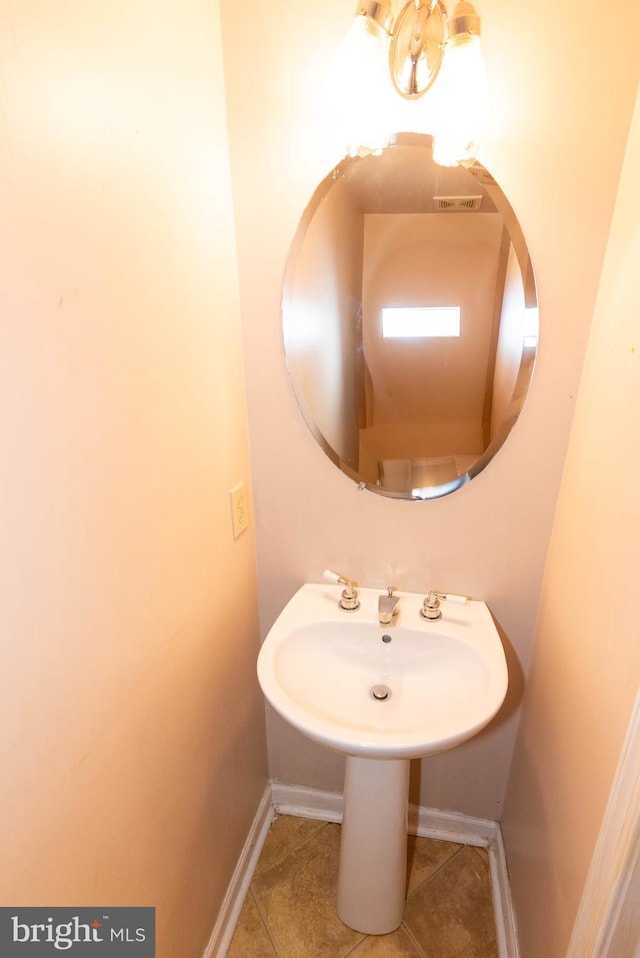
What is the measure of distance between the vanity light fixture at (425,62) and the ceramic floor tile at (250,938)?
73.6 inches

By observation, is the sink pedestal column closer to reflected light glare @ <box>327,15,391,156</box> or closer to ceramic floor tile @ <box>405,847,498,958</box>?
ceramic floor tile @ <box>405,847,498,958</box>

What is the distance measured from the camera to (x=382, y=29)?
2.63ft

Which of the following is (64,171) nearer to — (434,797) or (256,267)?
(256,267)

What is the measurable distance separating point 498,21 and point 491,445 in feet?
2.50

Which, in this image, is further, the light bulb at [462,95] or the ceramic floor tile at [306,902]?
the ceramic floor tile at [306,902]

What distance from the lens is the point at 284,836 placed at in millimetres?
1471

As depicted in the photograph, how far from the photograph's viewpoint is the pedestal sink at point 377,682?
3.34 feet

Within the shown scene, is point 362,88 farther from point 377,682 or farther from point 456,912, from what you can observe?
point 456,912

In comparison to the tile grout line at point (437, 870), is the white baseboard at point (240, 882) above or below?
above

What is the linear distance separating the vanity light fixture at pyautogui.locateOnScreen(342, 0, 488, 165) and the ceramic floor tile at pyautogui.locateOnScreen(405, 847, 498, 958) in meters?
1.81

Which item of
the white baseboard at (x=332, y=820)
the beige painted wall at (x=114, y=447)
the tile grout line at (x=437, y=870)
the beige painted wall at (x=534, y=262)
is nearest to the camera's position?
the beige painted wall at (x=114, y=447)

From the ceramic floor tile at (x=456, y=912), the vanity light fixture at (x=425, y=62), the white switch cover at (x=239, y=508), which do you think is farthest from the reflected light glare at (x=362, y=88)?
the ceramic floor tile at (x=456, y=912)
